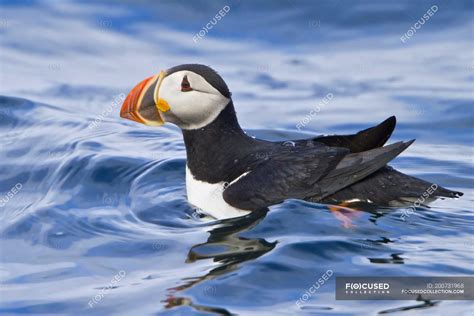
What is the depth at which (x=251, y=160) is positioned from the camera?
7.34m

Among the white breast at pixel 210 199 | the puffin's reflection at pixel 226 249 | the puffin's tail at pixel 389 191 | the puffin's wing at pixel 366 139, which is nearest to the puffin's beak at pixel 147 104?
the white breast at pixel 210 199

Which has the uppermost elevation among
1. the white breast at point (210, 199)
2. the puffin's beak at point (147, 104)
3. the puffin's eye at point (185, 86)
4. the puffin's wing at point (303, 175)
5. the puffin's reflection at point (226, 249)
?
the puffin's eye at point (185, 86)

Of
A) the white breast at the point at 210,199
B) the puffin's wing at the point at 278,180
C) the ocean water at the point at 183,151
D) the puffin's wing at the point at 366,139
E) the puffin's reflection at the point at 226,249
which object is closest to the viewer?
the puffin's reflection at the point at 226,249

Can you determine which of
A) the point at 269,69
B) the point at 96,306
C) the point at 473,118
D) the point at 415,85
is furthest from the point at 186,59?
the point at 96,306

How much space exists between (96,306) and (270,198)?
1.59m

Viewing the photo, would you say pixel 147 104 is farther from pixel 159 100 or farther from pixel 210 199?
pixel 210 199

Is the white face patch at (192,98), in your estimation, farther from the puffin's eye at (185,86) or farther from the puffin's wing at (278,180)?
the puffin's wing at (278,180)

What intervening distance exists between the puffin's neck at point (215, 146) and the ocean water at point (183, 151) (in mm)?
381

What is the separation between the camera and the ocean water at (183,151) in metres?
6.35

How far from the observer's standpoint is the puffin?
7.17 meters

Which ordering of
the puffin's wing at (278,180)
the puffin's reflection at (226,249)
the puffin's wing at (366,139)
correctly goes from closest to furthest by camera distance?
the puffin's reflection at (226,249) < the puffin's wing at (278,180) < the puffin's wing at (366,139)

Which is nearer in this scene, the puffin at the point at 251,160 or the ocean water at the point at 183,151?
the ocean water at the point at 183,151

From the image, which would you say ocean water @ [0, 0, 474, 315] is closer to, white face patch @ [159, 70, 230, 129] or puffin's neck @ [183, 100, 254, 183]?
Answer: puffin's neck @ [183, 100, 254, 183]

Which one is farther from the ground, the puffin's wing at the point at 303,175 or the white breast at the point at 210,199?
the puffin's wing at the point at 303,175
